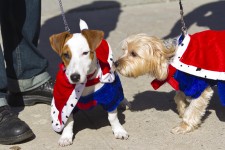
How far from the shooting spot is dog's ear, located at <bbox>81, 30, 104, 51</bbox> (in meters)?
4.16

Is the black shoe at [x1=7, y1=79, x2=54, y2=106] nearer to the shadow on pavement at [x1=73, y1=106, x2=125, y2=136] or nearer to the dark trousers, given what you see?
the dark trousers

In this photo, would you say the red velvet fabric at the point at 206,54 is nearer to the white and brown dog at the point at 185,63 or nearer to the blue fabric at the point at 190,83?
the white and brown dog at the point at 185,63

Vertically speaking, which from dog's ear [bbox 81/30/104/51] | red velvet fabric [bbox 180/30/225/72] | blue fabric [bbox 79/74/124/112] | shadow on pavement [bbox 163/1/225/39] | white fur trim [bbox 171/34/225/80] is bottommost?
shadow on pavement [bbox 163/1/225/39]

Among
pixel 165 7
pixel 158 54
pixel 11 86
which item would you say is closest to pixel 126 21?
pixel 165 7

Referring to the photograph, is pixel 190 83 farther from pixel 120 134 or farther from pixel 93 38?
pixel 93 38

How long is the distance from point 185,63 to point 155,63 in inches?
9.7

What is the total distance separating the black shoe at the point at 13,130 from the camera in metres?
4.51

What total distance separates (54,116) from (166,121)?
1.03 metres

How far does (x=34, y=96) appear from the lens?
5309 millimetres

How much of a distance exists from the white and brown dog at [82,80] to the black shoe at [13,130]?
0.24m

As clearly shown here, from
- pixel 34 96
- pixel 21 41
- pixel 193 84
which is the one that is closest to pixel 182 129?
pixel 193 84

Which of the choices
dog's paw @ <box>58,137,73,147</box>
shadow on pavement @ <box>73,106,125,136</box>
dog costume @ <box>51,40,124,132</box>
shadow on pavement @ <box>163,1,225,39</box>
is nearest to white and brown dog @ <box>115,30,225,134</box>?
dog costume @ <box>51,40,124,132</box>

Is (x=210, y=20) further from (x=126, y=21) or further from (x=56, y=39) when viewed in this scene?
(x=56, y=39)

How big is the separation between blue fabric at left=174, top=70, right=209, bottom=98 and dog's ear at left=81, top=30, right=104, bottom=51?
2.46ft
